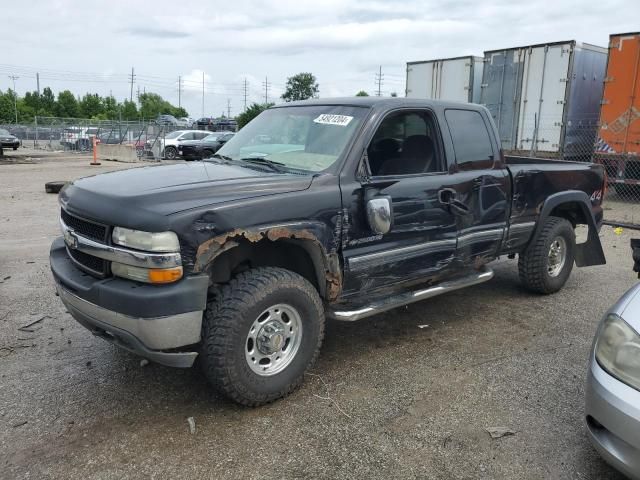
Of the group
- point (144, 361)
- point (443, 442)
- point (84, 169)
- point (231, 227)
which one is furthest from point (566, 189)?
point (84, 169)

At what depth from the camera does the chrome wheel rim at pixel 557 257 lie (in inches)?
220

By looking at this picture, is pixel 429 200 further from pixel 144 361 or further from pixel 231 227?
pixel 144 361

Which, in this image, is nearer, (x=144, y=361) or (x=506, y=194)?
(x=144, y=361)

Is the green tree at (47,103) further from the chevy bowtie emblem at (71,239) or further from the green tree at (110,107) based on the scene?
the chevy bowtie emblem at (71,239)

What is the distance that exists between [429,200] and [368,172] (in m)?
0.60

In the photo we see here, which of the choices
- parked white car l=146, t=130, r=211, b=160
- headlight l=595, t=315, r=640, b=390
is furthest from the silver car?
parked white car l=146, t=130, r=211, b=160

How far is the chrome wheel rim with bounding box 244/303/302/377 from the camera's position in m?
3.27

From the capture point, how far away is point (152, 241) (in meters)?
2.86

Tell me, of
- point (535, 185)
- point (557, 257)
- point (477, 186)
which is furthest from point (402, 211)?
point (557, 257)

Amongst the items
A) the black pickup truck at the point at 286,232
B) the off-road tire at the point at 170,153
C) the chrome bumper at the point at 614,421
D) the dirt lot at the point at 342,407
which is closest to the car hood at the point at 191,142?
the off-road tire at the point at 170,153

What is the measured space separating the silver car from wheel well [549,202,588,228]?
312cm

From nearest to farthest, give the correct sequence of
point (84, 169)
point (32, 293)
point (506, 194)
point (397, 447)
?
point (397, 447), point (506, 194), point (32, 293), point (84, 169)

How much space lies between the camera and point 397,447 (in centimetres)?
297

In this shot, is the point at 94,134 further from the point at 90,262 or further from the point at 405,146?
the point at 90,262
